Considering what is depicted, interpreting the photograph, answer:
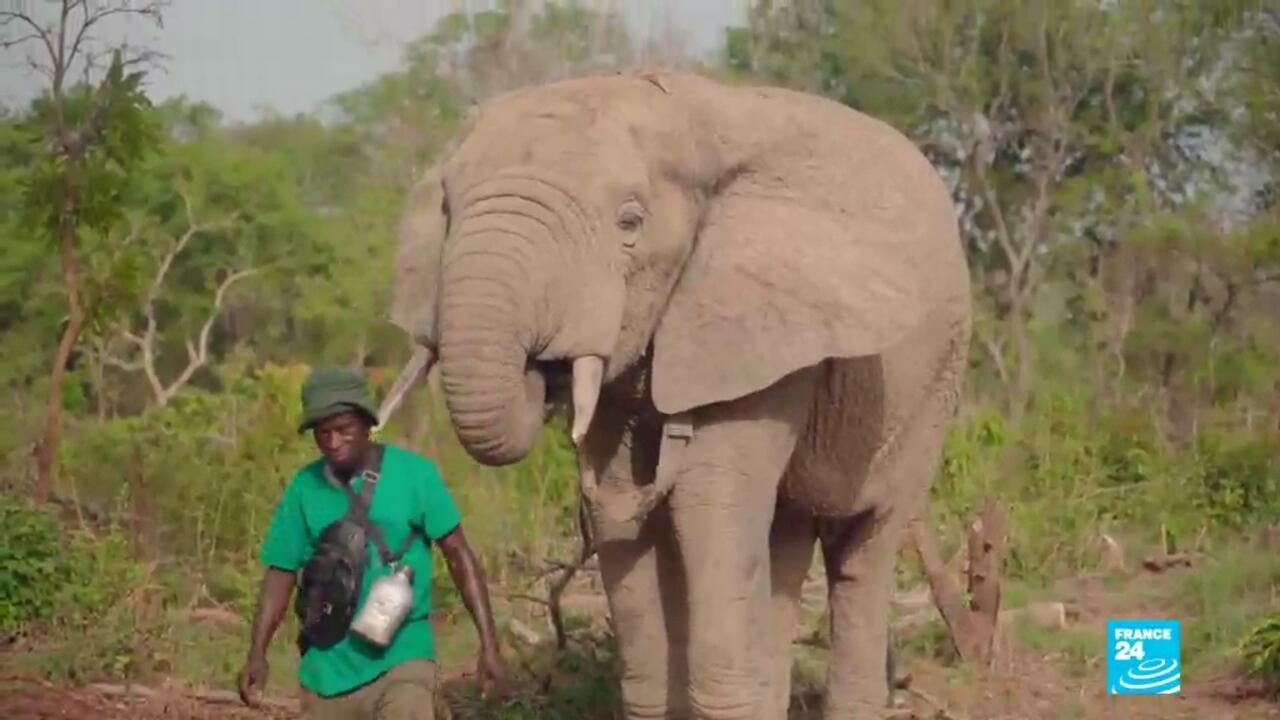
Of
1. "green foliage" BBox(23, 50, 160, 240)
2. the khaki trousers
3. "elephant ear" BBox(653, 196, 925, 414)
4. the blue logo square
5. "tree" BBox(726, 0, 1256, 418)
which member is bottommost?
the khaki trousers

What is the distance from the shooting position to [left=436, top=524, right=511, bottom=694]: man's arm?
3992mm

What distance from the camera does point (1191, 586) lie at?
27.9ft

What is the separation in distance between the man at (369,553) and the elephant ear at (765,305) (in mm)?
615

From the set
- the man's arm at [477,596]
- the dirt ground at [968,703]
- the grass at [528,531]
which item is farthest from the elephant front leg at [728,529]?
the dirt ground at [968,703]

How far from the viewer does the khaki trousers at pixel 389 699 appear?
3.96 meters

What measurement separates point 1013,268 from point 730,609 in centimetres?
1805

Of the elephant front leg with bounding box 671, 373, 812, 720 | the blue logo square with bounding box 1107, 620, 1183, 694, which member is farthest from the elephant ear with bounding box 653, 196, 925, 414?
the blue logo square with bounding box 1107, 620, 1183, 694

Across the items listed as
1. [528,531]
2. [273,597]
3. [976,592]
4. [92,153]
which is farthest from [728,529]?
[92,153]

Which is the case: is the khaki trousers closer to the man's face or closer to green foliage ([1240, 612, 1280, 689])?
the man's face

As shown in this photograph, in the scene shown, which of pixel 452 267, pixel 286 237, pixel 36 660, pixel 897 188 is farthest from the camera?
pixel 286 237

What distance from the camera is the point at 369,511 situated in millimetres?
3959

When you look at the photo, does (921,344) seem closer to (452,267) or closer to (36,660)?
(452,267)

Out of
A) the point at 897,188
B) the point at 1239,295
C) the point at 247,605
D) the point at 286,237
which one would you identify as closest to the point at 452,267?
the point at 897,188

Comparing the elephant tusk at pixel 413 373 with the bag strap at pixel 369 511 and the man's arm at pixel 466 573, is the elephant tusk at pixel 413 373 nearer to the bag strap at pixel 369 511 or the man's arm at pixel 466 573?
the bag strap at pixel 369 511
